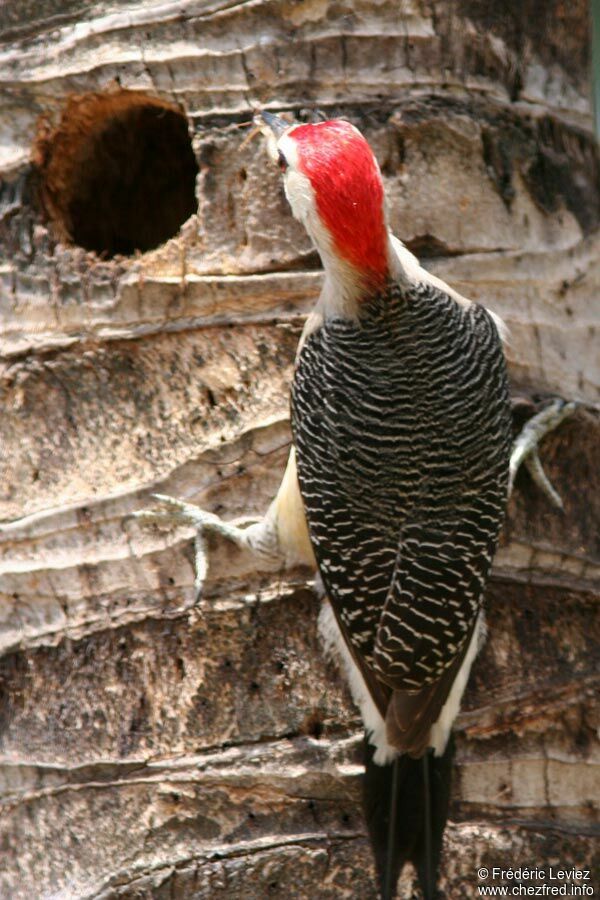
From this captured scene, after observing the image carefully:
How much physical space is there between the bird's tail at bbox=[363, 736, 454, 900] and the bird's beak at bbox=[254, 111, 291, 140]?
5.64ft

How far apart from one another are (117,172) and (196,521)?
179 cm

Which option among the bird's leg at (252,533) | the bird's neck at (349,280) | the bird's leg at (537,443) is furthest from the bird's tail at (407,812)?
the bird's neck at (349,280)

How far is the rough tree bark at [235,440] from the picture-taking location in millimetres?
3465

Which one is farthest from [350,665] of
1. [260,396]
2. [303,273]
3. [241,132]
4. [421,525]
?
[241,132]

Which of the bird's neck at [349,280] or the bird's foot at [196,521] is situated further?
the bird's neck at [349,280]

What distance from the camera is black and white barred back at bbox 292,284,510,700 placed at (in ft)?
11.9

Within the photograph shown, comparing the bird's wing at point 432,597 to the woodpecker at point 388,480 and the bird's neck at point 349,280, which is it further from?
the bird's neck at point 349,280

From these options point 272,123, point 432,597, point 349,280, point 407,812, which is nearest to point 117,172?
point 272,123

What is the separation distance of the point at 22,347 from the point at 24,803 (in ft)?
4.33

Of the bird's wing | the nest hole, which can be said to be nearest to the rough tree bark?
the nest hole

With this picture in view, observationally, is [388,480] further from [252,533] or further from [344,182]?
[344,182]

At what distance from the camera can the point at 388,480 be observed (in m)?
3.75

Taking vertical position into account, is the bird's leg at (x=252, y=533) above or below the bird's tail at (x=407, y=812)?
above

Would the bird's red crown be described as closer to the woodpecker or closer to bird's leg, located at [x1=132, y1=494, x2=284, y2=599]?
the woodpecker
